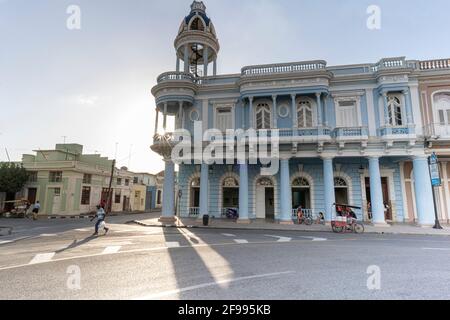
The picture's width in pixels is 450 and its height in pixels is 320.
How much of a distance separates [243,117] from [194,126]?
3.95 metres

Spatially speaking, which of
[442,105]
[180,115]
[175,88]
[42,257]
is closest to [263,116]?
[180,115]

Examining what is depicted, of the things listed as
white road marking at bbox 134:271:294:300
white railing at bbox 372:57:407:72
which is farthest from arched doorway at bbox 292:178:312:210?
white road marking at bbox 134:271:294:300

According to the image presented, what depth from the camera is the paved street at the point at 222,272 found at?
4145 millimetres

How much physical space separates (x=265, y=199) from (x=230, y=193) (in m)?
2.89

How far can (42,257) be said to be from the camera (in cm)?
701

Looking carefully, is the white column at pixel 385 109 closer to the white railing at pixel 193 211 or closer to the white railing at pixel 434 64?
the white railing at pixel 434 64

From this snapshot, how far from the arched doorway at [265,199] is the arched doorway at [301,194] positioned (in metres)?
1.65

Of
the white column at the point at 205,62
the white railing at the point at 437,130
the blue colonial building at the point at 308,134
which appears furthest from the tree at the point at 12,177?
the white railing at the point at 437,130

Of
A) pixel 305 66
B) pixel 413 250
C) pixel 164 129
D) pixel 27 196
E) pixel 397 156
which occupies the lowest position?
pixel 413 250

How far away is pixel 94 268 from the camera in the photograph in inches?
227
